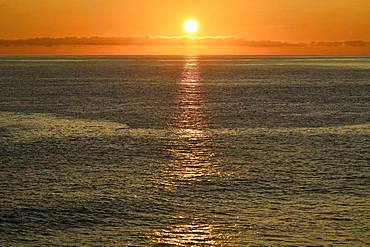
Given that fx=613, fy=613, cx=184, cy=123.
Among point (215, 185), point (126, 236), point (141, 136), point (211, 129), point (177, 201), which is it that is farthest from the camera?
point (211, 129)

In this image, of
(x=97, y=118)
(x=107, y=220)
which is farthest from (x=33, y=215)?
(x=97, y=118)

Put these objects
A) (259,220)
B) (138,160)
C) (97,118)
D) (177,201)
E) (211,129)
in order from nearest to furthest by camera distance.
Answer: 1. (259,220)
2. (177,201)
3. (138,160)
4. (211,129)
5. (97,118)

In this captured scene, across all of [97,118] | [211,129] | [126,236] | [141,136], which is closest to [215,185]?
[126,236]

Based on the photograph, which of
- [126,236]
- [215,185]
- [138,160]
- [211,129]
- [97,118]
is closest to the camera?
[126,236]

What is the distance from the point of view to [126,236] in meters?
16.2

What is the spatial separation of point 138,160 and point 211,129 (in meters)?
11.3

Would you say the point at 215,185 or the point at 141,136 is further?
the point at 141,136

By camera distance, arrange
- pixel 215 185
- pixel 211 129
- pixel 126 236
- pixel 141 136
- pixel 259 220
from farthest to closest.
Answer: pixel 211 129 → pixel 141 136 → pixel 215 185 → pixel 259 220 → pixel 126 236

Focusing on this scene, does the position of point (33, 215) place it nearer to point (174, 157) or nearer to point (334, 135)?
point (174, 157)

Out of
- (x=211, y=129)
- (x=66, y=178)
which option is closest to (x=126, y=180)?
(x=66, y=178)

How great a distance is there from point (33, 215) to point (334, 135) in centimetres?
2077

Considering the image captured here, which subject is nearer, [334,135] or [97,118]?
[334,135]

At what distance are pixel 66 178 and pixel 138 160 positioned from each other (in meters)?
4.49

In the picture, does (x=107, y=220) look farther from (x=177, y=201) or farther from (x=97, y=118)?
(x=97, y=118)
